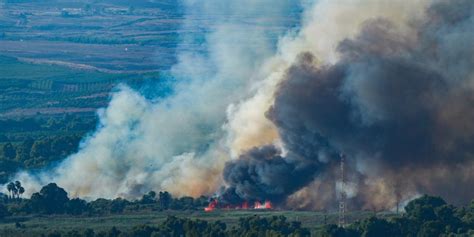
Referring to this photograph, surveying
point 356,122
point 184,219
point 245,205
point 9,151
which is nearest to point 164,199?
point 245,205

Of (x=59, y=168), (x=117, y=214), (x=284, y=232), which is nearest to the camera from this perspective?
(x=284, y=232)

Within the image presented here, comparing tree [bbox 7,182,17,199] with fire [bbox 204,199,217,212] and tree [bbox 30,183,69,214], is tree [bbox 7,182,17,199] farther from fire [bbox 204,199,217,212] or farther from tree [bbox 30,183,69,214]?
fire [bbox 204,199,217,212]

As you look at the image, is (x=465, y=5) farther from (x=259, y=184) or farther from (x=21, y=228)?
(x=21, y=228)

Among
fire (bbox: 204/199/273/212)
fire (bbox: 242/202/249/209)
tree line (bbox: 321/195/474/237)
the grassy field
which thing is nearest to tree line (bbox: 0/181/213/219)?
fire (bbox: 204/199/273/212)

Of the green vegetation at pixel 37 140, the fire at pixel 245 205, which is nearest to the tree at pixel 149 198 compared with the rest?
the fire at pixel 245 205

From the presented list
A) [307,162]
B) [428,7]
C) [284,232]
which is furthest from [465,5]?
[284,232]

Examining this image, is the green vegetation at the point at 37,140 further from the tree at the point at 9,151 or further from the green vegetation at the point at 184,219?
the green vegetation at the point at 184,219
